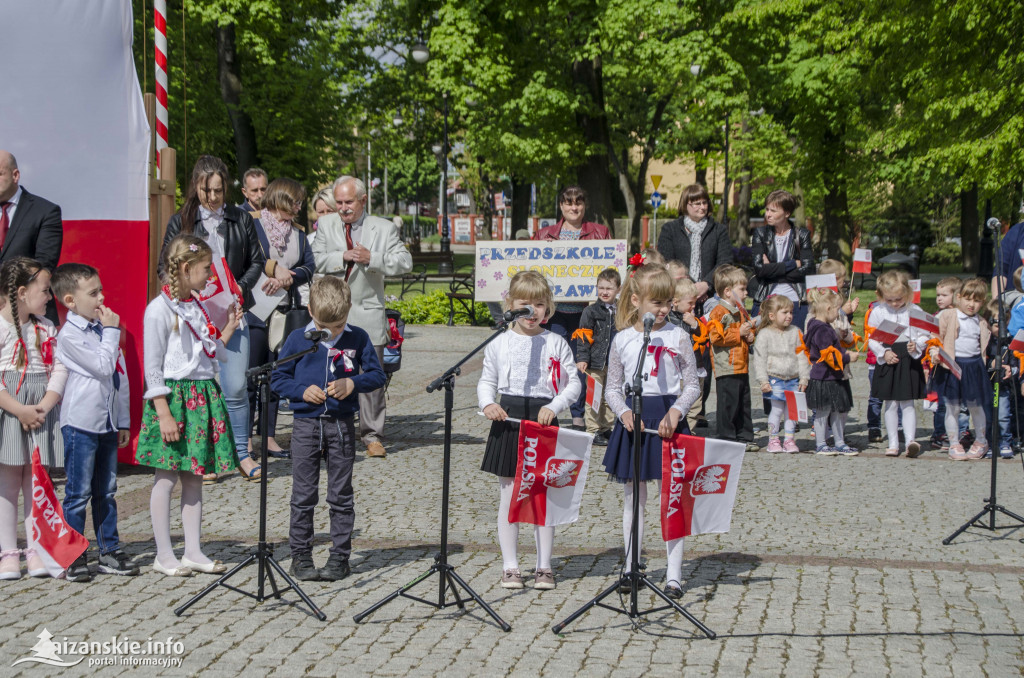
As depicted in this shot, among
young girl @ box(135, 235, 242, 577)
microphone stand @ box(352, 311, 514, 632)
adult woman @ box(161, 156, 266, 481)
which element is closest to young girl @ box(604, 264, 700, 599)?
microphone stand @ box(352, 311, 514, 632)

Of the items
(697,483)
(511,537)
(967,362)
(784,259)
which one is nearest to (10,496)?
(511,537)

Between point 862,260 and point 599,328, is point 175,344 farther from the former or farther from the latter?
point 862,260

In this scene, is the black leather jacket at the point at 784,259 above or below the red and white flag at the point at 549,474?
above

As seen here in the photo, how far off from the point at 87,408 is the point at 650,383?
2.86 meters

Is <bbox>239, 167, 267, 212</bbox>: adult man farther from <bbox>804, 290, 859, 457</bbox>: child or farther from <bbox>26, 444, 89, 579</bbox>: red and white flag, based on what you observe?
<bbox>804, 290, 859, 457</bbox>: child

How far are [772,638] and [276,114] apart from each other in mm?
26014

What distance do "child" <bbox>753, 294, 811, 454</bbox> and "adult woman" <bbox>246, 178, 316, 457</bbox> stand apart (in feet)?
12.8

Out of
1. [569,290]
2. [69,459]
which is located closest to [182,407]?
[69,459]

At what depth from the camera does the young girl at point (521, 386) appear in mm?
5496

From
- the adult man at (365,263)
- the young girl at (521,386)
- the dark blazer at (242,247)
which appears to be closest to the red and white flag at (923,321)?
the adult man at (365,263)

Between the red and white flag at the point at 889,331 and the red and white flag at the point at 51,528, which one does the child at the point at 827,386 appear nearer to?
the red and white flag at the point at 889,331

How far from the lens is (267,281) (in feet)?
Result: 27.4

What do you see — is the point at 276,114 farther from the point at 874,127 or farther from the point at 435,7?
the point at 874,127

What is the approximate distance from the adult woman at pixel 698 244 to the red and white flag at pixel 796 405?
1146 millimetres
